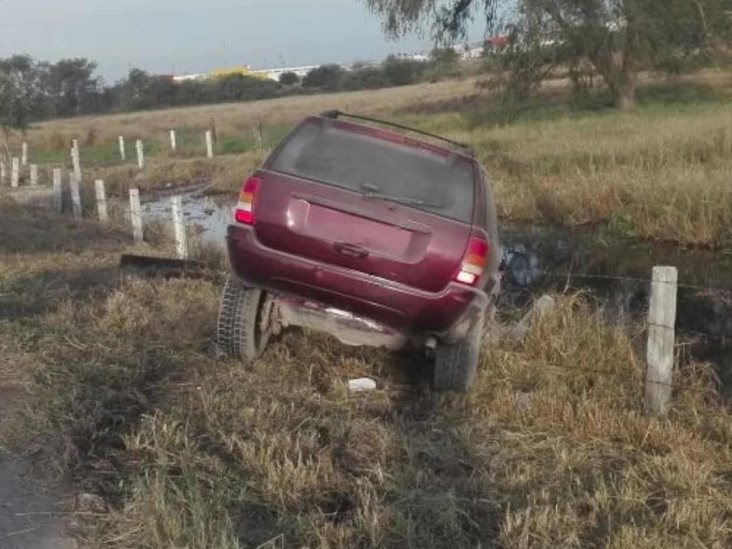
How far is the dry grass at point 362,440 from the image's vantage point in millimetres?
4094

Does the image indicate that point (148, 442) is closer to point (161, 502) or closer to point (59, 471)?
point (59, 471)

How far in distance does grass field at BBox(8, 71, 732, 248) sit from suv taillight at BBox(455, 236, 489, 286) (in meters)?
9.32

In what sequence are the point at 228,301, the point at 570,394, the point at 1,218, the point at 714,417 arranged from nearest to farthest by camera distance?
the point at 714,417
the point at 570,394
the point at 228,301
the point at 1,218

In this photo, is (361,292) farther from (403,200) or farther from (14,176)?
(14,176)

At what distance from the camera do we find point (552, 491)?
459cm

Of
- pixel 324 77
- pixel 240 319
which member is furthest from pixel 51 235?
pixel 324 77

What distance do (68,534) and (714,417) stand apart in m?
3.83

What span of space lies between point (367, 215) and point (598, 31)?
27086 mm

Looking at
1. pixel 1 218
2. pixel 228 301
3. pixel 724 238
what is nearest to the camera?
pixel 228 301

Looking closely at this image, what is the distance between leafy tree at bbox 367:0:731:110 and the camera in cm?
3058

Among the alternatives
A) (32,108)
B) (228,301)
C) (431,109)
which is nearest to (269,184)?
(228,301)

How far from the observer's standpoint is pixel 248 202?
6051mm

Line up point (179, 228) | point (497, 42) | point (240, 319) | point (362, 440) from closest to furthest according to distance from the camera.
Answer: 1. point (362, 440)
2. point (240, 319)
3. point (179, 228)
4. point (497, 42)

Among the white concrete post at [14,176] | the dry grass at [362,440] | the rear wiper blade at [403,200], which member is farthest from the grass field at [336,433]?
the white concrete post at [14,176]
